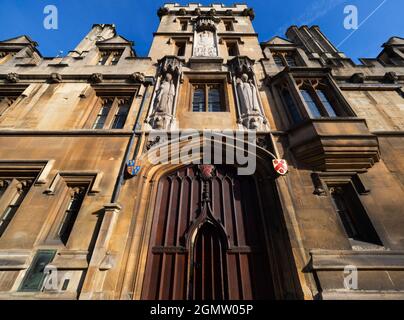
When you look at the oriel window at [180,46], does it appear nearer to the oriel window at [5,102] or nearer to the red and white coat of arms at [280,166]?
the oriel window at [5,102]

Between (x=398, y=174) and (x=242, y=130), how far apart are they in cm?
449

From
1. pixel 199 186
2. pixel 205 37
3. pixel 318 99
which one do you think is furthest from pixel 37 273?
pixel 205 37

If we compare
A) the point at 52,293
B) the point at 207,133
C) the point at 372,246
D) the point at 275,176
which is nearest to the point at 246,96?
the point at 207,133

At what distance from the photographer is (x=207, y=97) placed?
920cm

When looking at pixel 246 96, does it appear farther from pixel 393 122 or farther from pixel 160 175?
pixel 393 122

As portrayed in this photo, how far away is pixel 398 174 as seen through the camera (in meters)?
5.82

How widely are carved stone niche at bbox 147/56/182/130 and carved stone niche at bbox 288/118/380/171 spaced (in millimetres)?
4426

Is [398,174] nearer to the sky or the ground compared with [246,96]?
nearer to the ground

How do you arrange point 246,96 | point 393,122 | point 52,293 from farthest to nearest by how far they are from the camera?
point 246,96 → point 393,122 → point 52,293

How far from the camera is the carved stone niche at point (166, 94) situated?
7.31 m

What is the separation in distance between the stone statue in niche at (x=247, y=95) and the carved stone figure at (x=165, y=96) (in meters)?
2.73

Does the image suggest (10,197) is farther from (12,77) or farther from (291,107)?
(291,107)
